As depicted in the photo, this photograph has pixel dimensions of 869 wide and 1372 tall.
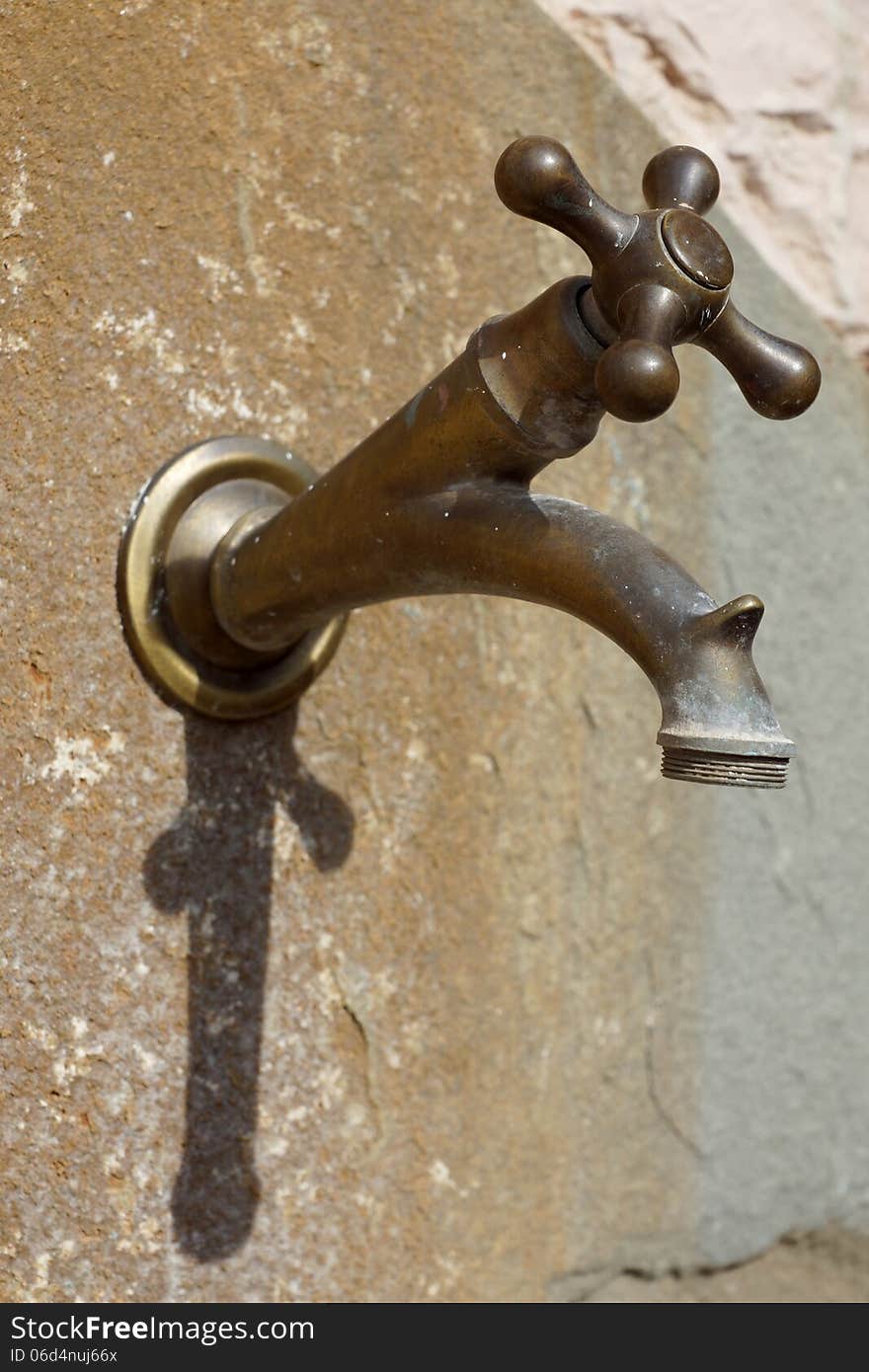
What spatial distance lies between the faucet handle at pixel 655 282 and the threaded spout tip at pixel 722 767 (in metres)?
0.09

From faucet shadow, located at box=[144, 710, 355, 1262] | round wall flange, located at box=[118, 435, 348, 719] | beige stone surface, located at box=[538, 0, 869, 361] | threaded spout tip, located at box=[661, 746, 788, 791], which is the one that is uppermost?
beige stone surface, located at box=[538, 0, 869, 361]

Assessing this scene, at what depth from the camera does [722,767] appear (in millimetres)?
369

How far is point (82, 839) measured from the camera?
50cm

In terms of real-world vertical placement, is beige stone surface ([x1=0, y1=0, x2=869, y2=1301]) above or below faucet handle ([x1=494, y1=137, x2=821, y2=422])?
below

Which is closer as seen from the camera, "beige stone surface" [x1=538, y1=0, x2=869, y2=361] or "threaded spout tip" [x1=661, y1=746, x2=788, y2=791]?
"threaded spout tip" [x1=661, y1=746, x2=788, y2=791]

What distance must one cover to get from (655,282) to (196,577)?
0.24m

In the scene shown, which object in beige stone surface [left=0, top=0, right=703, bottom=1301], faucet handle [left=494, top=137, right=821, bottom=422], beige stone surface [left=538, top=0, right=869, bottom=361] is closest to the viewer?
faucet handle [left=494, top=137, right=821, bottom=422]

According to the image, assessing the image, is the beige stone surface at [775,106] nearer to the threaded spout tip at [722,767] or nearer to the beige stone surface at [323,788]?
the beige stone surface at [323,788]

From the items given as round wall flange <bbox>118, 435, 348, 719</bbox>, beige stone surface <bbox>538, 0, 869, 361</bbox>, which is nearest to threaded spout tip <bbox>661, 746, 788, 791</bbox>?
round wall flange <bbox>118, 435, 348, 719</bbox>

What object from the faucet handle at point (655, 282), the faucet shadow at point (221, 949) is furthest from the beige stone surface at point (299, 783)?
the faucet handle at point (655, 282)

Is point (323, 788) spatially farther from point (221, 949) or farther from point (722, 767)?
point (722, 767)

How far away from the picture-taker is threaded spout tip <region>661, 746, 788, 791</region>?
0.37 metres

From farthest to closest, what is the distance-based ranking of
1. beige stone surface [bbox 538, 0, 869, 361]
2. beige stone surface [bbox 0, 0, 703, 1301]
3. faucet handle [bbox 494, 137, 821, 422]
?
beige stone surface [bbox 538, 0, 869, 361], beige stone surface [bbox 0, 0, 703, 1301], faucet handle [bbox 494, 137, 821, 422]

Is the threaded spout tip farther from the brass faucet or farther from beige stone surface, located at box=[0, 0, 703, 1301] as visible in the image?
beige stone surface, located at box=[0, 0, 703, 1301]
